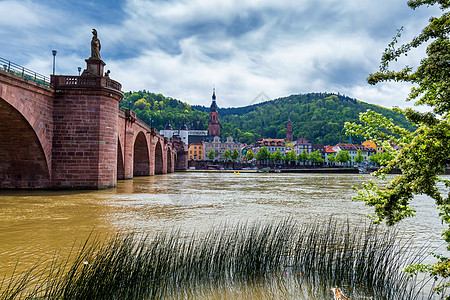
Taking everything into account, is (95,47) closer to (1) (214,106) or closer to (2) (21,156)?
(2) (21,156)

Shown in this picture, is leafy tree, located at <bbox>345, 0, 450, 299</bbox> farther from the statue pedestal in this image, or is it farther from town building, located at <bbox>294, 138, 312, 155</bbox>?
town building, located at <bbox>294, 138, 312, 155</bbox>

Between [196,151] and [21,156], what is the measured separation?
133 metres

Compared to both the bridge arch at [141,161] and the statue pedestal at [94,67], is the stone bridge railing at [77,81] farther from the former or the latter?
the bridge arch at [141,161]

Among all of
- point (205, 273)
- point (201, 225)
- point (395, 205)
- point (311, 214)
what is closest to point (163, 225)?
point (201, 225)

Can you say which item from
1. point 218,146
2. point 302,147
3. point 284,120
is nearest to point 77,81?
point 218,146

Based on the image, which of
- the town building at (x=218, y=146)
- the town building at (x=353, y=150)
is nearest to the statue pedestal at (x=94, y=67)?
the town building at (x=218, y=146)

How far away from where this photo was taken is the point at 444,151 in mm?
3744

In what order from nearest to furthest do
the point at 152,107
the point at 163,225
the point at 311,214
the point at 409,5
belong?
1. the point at 409,5
2. the point at 163,225
3. the point at 311,214
4. the point at 152,107

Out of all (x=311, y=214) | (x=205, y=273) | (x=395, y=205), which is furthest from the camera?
(x=311, y=214)

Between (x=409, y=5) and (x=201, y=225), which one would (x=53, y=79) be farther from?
(x=409, y=5)

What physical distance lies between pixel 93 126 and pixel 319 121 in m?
164

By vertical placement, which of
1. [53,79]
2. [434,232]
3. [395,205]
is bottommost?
[434,232]

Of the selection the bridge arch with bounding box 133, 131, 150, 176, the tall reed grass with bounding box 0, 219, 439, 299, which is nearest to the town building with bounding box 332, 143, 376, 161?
the bridge arch with bounding box 133, 131, 150, 176

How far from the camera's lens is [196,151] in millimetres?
153750
